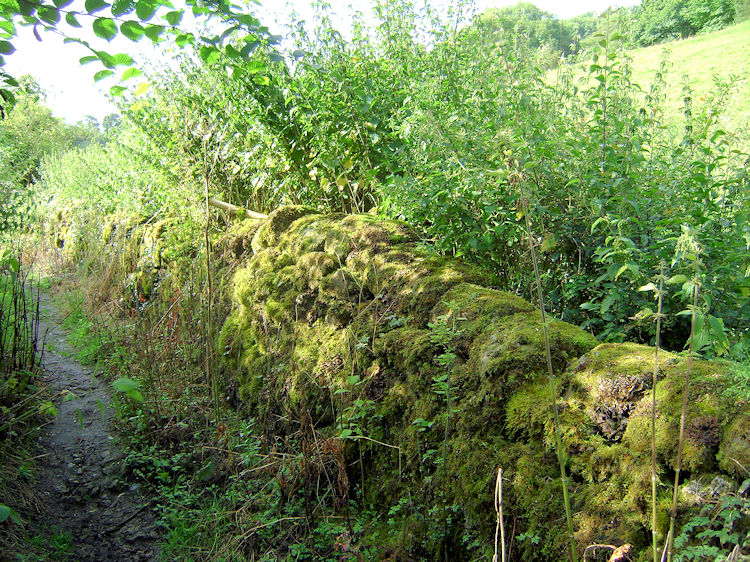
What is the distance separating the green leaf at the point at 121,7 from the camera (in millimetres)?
2717

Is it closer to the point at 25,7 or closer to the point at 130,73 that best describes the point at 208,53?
the point at 130,73

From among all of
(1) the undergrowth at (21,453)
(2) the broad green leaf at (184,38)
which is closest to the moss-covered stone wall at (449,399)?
(1) the undergrowth at (21,453)

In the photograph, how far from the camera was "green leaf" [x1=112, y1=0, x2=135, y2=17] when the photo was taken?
107 inches

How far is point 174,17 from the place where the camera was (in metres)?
2.92

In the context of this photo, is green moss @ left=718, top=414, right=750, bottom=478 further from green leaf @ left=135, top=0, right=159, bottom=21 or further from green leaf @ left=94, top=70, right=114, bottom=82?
green leaf @ left=94, top=70, right=114, bottom=82

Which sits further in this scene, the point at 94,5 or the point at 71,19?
the point at 71,19

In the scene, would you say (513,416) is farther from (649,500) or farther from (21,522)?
(21,522)

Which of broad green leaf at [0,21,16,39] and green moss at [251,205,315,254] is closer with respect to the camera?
broad green leaf at [0,21,16,39]

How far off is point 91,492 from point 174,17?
3041mm

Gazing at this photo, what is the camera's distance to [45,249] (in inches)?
449

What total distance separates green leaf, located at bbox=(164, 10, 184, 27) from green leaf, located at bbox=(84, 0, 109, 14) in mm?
298

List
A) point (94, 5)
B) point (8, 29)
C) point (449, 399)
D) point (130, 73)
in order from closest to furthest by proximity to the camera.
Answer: point (449, 399) < point (94, 5) < point (130, 73) < point (8, 29)

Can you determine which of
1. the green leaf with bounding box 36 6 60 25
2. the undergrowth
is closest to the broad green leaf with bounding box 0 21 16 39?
the green leaf with bounding box 36 6 60 25

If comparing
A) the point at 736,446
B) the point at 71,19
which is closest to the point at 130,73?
the point at 71,19
